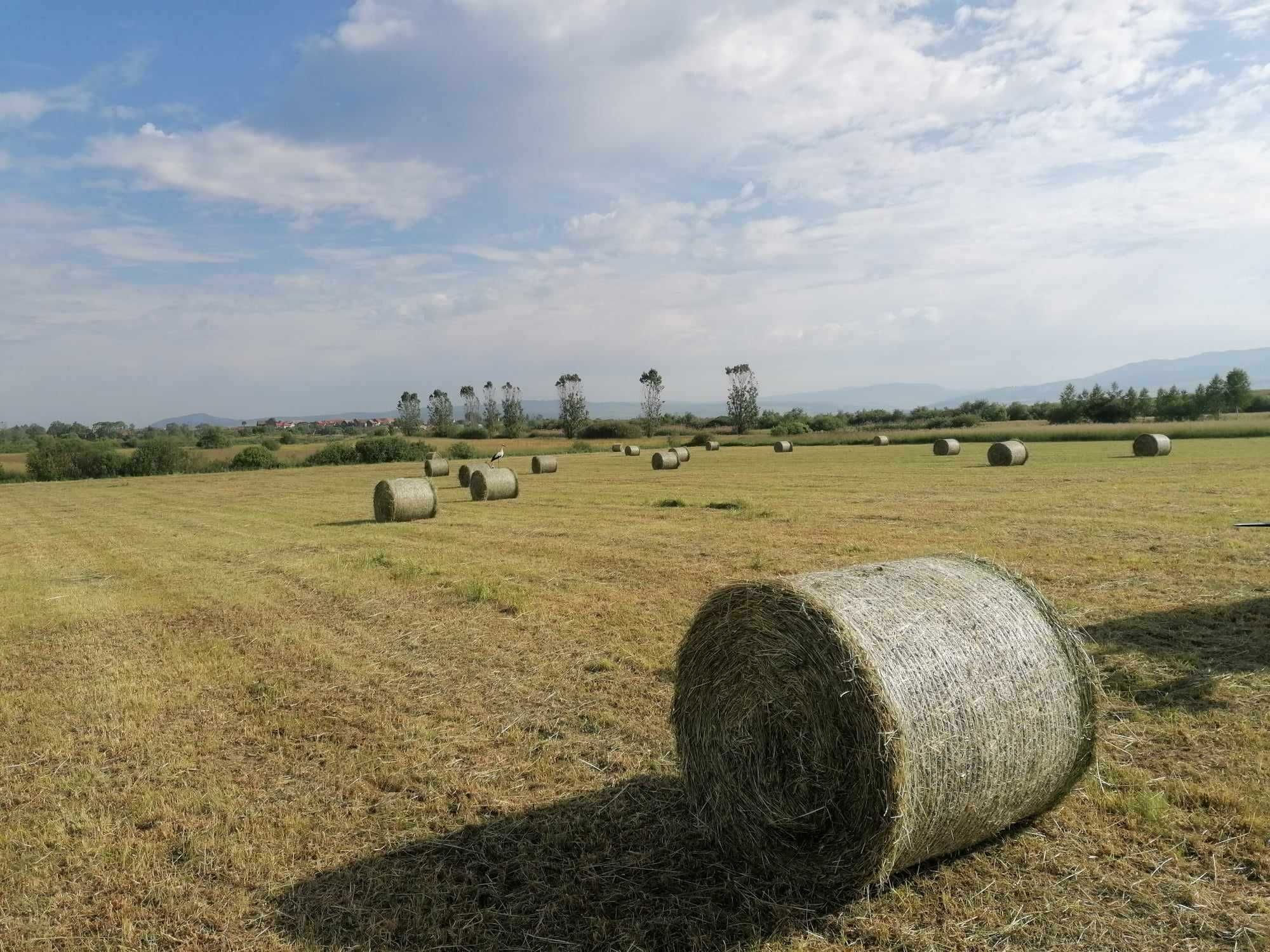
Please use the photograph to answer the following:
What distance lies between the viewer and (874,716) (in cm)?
424

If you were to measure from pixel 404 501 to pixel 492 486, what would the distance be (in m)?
6.41

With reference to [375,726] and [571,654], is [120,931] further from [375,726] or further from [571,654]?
[571,654]

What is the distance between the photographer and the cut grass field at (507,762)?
432 centimetres

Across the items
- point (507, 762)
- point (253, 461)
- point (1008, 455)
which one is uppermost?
point (253, 461)

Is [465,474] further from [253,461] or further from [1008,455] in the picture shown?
[253,461]

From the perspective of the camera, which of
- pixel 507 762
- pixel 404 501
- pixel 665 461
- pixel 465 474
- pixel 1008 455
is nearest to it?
pixel 507 762

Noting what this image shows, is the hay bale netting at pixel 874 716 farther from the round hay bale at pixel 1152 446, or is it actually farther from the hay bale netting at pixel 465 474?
the round hay bale at pixel 1152 446

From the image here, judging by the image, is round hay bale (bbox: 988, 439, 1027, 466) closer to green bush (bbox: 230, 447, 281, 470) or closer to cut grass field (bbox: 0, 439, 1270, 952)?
cut grass field (bbox: 0, 439, 1270, 952)

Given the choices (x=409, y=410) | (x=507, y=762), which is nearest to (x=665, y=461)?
(x=507, y=762)

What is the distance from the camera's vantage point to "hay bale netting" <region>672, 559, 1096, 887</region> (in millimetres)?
4312

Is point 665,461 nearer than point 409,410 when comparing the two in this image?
Yes

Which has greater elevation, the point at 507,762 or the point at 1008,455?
the point at 1008,455

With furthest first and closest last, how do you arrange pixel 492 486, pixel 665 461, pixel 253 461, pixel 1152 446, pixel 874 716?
pixel 253 461 → pixel 665 461 → pixel 1152 446 → pixel 492 486 → pixel 874 716

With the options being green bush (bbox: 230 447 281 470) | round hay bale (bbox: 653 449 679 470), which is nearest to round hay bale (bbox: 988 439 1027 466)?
round hay bale (bbox: 653 449 679 470)
